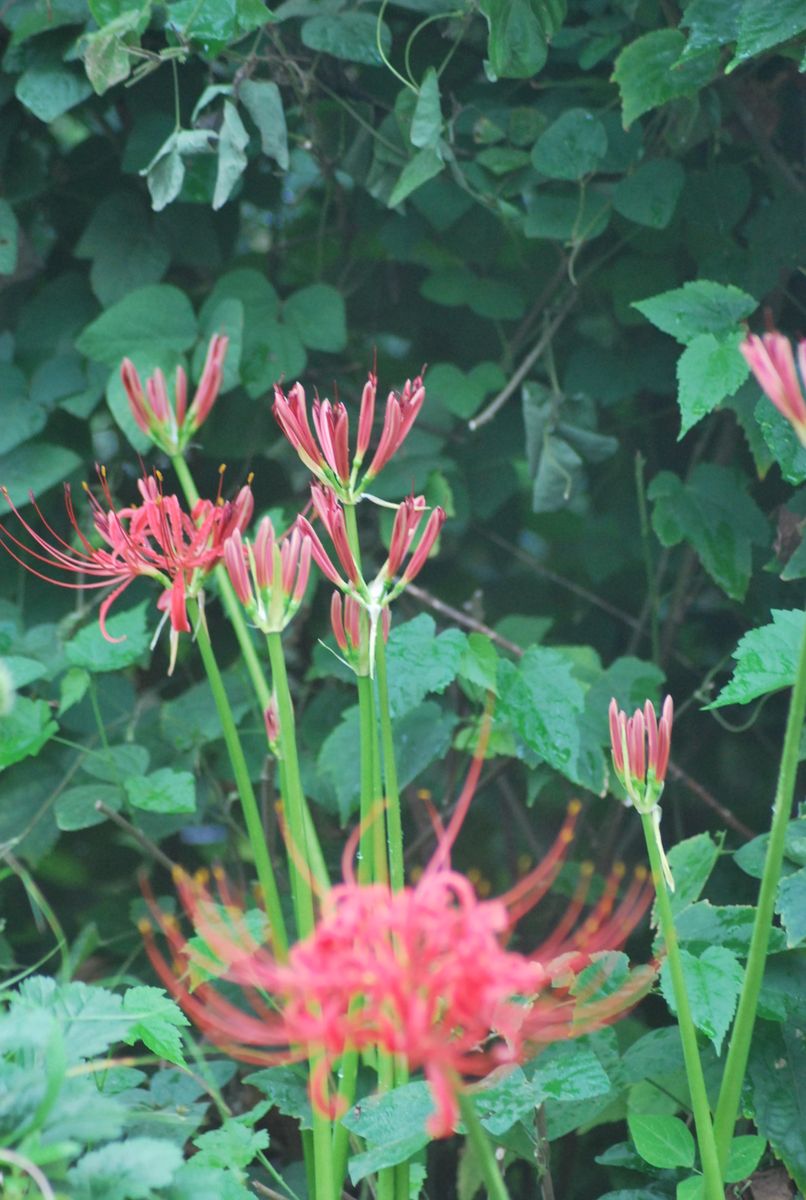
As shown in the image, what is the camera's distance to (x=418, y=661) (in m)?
1.09

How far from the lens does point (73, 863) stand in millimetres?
1815

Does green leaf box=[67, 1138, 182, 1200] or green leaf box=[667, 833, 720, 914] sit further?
green leaf box=[667, 833, 720, 914]

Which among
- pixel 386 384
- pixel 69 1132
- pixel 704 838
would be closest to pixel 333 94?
pixel 386 384

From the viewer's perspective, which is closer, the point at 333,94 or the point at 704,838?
the point at 704,838

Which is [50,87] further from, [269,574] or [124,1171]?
[124,1171]

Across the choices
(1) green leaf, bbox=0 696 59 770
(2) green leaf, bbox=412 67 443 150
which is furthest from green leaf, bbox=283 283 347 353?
(1) green leaf, bbox=0 696 59 770

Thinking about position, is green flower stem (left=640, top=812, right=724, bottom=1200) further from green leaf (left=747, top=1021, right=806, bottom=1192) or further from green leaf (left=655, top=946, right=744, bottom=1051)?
green leaf (left=747, top=1021, right=806, bottom=1192)

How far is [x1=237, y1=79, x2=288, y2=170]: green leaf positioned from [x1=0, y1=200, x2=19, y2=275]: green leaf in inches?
12.4

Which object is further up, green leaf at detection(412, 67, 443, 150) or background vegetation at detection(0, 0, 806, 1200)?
green leaf at detection(412, 67, 443, 150)

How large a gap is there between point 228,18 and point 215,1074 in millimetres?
1035

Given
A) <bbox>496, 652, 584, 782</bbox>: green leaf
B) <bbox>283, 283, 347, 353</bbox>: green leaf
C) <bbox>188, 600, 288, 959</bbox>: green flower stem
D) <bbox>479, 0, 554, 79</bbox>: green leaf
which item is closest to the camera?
<bbox>188, 600, 288, 959</bbox>: green flower stem

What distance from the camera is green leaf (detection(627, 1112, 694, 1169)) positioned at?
94 centimetres

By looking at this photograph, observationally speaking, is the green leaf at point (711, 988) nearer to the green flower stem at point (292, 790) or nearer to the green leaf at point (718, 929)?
the green leaf at point (718, 929)

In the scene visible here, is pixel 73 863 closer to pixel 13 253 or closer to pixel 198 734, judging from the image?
pixel 198 734
